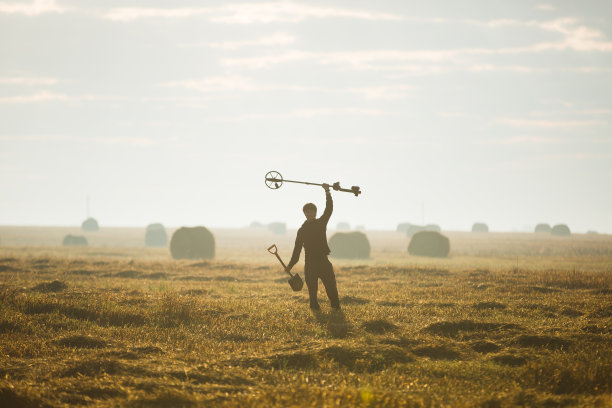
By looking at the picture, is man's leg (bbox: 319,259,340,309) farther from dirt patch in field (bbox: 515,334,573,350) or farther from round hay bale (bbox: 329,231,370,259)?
round hay bale (bbox: 329,231,370,259)

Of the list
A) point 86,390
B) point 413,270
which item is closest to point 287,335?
point 86,390

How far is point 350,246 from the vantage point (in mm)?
42938

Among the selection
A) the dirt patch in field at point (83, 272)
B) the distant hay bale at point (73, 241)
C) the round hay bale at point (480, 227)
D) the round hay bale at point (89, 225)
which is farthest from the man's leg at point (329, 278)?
the round hay bale at point (480, 227)

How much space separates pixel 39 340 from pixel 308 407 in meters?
6.29

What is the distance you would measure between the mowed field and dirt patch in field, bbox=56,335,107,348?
0.09 ft

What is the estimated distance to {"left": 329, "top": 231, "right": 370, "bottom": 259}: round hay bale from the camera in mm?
42719

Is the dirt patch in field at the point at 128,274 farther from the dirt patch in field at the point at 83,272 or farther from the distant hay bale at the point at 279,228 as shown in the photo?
the distant hay bale at the point at 279,228

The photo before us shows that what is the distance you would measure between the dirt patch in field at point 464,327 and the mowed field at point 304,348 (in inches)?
1.1

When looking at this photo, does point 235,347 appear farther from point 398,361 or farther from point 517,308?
point 517,308

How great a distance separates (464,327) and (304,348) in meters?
3.79

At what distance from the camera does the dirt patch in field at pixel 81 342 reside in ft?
33.3

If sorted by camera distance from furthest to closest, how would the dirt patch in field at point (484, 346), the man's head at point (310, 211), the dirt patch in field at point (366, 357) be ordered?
the man's head at point (310, 211)
the dirt patch in field at point (484, 346)
the dirt patch in field at point (366, 357)

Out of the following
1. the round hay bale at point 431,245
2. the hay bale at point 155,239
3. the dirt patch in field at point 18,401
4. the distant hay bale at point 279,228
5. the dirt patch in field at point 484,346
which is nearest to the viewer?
the dirt patch in field at point 18,401

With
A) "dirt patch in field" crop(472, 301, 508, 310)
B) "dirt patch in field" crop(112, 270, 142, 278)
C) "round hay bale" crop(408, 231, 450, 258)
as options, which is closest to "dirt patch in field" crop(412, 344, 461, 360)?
"dirt patch in field" crop(472, 301, 508, 310)
